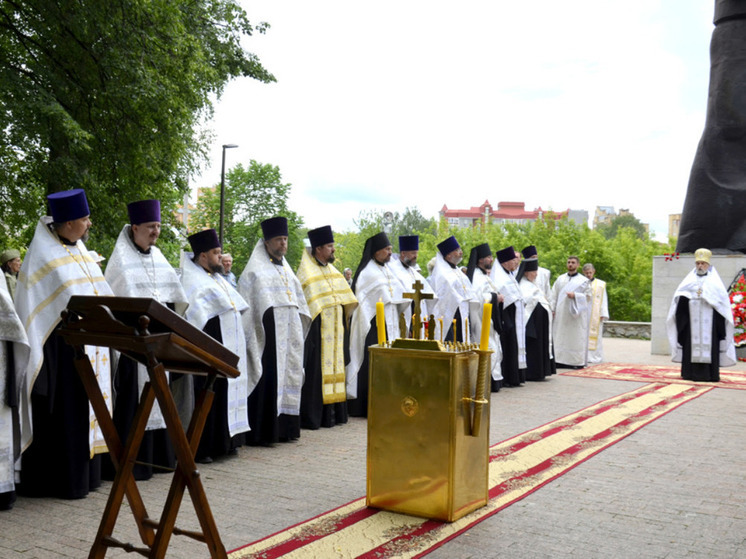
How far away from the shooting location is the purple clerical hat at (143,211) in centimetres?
588

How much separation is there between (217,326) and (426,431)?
2566 mm

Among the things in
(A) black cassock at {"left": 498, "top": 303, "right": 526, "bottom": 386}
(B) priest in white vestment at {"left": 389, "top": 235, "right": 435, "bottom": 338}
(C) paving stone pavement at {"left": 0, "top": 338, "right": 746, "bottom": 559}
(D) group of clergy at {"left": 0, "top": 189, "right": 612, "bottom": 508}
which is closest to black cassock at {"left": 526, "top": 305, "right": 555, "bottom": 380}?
(A) black cassock at {"left": 498, "top": 303, "right": 526, "bottom": 386}

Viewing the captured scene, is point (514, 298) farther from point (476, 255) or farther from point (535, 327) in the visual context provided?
point (535, 327)

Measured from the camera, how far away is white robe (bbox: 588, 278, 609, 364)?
51.2 feet

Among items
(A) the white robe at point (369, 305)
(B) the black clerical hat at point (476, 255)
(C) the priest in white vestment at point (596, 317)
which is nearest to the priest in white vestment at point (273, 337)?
(A) the white robe at point (369, 305)

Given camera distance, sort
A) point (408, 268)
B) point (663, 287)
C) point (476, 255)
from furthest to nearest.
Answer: point (663, 287), point (476, 255), point (408, 268)

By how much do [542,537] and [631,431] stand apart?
3948mm

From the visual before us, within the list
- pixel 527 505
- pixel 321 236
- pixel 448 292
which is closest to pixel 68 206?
pixel 321 236

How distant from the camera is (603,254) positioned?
116 feet

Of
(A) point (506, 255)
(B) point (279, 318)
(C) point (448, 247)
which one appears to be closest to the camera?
(B) point (279, 318)

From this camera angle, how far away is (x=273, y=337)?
7254 mm

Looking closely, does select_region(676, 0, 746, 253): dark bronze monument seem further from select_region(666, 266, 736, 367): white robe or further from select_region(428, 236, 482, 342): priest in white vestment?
select_region(428, 236, 482, 342): priest in white vestment

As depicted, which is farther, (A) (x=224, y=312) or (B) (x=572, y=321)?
(B) (x=572, y=321)

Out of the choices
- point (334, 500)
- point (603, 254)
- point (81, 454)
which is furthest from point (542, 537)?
point (603, 254)
